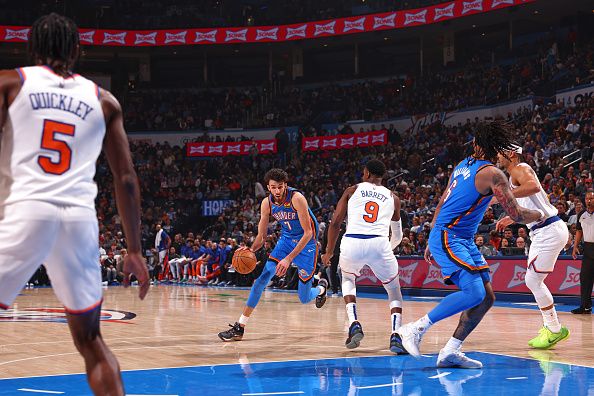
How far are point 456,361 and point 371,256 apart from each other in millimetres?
1600

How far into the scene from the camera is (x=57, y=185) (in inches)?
135

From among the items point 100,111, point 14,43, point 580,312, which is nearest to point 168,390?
point 100,111

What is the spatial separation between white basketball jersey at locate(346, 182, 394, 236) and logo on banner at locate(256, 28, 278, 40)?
28942 millimetres

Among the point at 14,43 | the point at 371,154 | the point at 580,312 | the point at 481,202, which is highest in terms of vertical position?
the point at 14,43

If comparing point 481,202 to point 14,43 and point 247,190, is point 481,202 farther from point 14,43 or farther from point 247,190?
point 14,43

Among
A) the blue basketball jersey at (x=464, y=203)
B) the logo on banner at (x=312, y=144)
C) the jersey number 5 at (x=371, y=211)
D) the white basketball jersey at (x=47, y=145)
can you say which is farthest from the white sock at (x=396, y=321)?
the logo on banner at (x=312, y=144)

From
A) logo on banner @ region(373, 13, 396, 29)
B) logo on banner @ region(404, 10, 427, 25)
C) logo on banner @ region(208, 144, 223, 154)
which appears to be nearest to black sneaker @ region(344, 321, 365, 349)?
logo on banner @ region(404, 10, 427, 25)

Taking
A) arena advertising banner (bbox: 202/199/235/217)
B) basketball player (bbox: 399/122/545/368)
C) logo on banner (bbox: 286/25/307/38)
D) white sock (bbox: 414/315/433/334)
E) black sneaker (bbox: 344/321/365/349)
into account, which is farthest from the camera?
logo on banner (bbox: 286/25/307/38)

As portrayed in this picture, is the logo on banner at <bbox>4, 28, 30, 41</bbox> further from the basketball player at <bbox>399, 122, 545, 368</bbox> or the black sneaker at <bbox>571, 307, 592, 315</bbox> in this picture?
the basketball player at <bbox>399, 122, 545, 368</bbox>

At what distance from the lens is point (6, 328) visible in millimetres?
10258

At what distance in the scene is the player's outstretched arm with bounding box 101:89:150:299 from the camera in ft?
12.1

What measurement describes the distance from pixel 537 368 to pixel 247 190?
83.6 feet

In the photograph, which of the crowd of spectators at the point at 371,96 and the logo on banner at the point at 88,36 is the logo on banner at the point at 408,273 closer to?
the crowd of spectators at the point at 371,96

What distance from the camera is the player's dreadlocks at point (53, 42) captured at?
3611 millimetres
